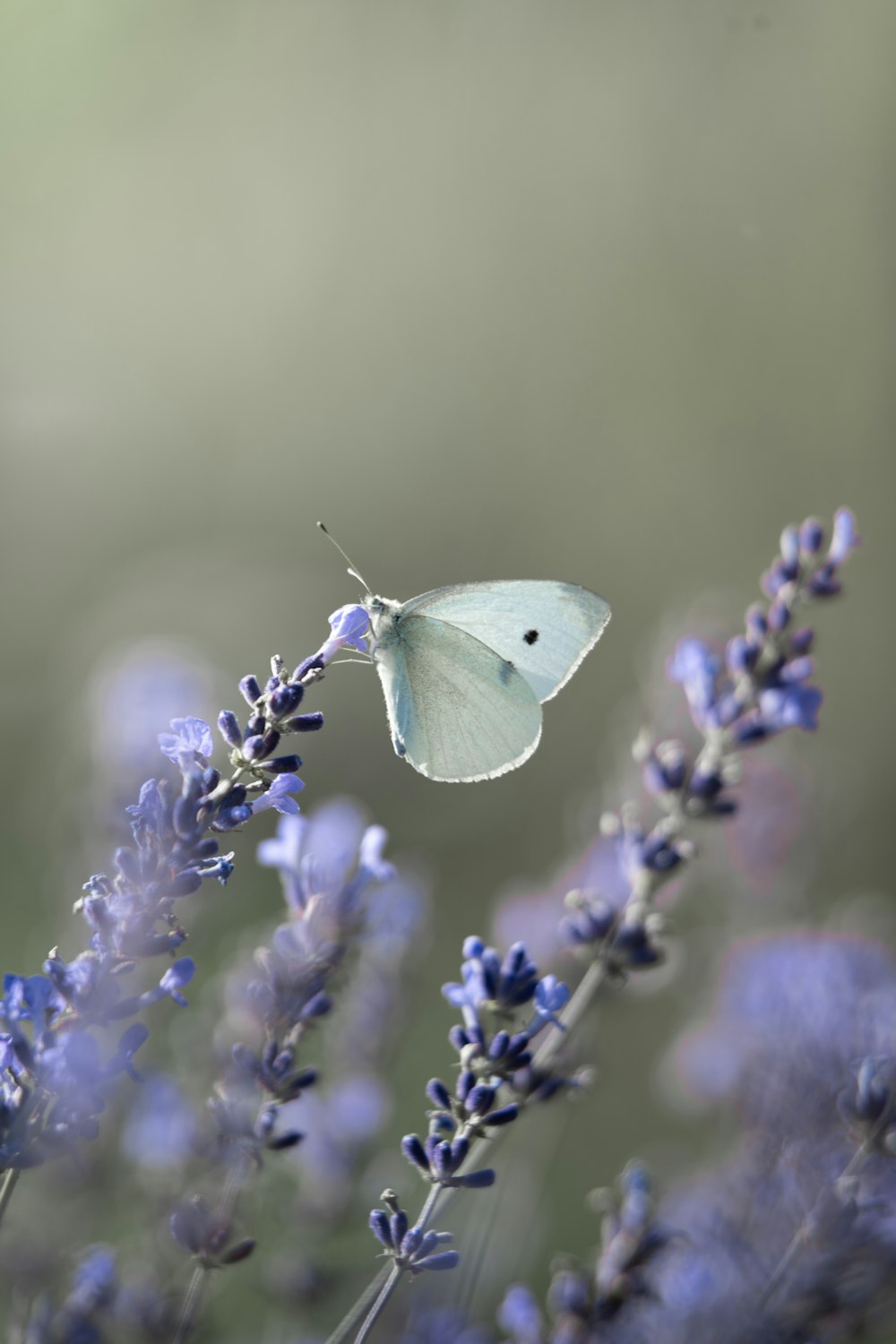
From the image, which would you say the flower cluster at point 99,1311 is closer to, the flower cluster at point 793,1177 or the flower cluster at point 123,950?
the flower cluster at point 123,950

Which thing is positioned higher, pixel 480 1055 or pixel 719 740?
pixel 719 740

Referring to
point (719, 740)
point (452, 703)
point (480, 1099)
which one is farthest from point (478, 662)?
point (480, 1099)

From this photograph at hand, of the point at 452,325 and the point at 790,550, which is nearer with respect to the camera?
the point at 790,550

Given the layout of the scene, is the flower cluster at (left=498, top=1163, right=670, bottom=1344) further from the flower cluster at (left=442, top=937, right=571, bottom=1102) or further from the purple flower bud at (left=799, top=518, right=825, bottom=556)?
the purple flower bud at (left=799, top=518, right=825, bottom=556)

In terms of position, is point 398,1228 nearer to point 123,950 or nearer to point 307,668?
point 123,950

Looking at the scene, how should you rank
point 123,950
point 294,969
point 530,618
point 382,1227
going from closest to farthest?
point 123,950
point 382,1227
point 294,969
point 530,618

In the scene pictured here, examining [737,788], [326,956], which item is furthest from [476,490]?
[326,956]

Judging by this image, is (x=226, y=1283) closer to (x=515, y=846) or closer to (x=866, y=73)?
(x=515, y=846)
